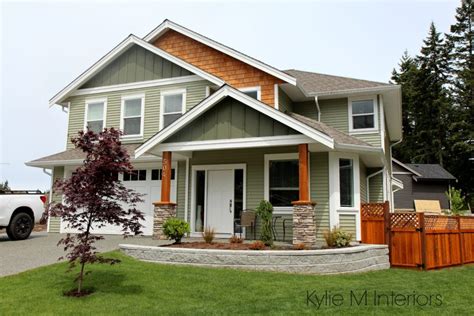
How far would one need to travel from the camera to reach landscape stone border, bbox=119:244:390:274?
8.26 metres

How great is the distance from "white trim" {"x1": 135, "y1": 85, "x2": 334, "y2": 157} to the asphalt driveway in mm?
2980

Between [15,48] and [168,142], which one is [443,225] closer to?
[168,142]

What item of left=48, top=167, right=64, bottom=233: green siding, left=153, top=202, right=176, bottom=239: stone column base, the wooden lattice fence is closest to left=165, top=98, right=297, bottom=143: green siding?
left=153, top=202, right=176, bottom=239: stone column base

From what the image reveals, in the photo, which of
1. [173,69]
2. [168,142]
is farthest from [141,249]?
[173,69]

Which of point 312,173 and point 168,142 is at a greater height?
point 168,142

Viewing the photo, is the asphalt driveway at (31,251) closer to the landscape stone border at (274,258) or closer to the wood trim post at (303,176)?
the landscape stone border at (274,258)

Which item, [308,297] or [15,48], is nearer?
[308,297]

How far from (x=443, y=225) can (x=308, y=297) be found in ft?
20.1

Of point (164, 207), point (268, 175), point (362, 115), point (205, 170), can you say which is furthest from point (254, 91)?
point (164, 207)

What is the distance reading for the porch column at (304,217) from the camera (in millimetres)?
9359

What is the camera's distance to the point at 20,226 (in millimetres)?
11922

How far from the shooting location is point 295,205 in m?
9.57

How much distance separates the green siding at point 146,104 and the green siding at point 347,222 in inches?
243

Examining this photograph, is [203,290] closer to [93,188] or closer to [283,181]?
[93,188]
